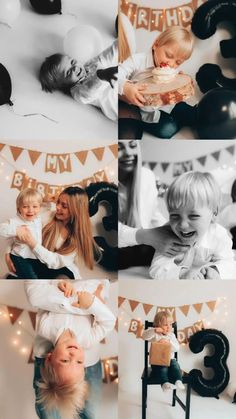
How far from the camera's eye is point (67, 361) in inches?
65.3

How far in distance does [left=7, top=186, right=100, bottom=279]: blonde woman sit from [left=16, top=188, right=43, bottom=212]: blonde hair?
7 cm

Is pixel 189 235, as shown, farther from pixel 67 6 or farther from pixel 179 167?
pixel 67 6

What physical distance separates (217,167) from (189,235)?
0.81 ft

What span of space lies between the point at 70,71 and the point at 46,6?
0.73 ft

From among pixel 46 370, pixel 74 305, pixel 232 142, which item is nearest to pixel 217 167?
pixel 232 142

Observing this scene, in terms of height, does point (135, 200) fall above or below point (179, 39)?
below

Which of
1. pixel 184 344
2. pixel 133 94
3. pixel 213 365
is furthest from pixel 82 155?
pixel 213 365

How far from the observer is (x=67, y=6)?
174cm

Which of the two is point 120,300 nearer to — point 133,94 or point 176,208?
point 176,208

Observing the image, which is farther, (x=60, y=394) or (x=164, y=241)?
(x=164, y=241)

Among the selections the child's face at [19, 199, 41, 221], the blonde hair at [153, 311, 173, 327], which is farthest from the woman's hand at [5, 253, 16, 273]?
the blonde hair at [153, 311, 173, 327]

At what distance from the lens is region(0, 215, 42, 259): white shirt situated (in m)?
1.72

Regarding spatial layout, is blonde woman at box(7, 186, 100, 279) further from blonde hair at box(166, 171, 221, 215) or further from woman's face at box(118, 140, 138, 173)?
blonde hair at box(166, 171, 221, 215)

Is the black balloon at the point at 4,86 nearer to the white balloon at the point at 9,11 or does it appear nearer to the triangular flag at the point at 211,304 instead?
the white balloon at the point at 9,11
